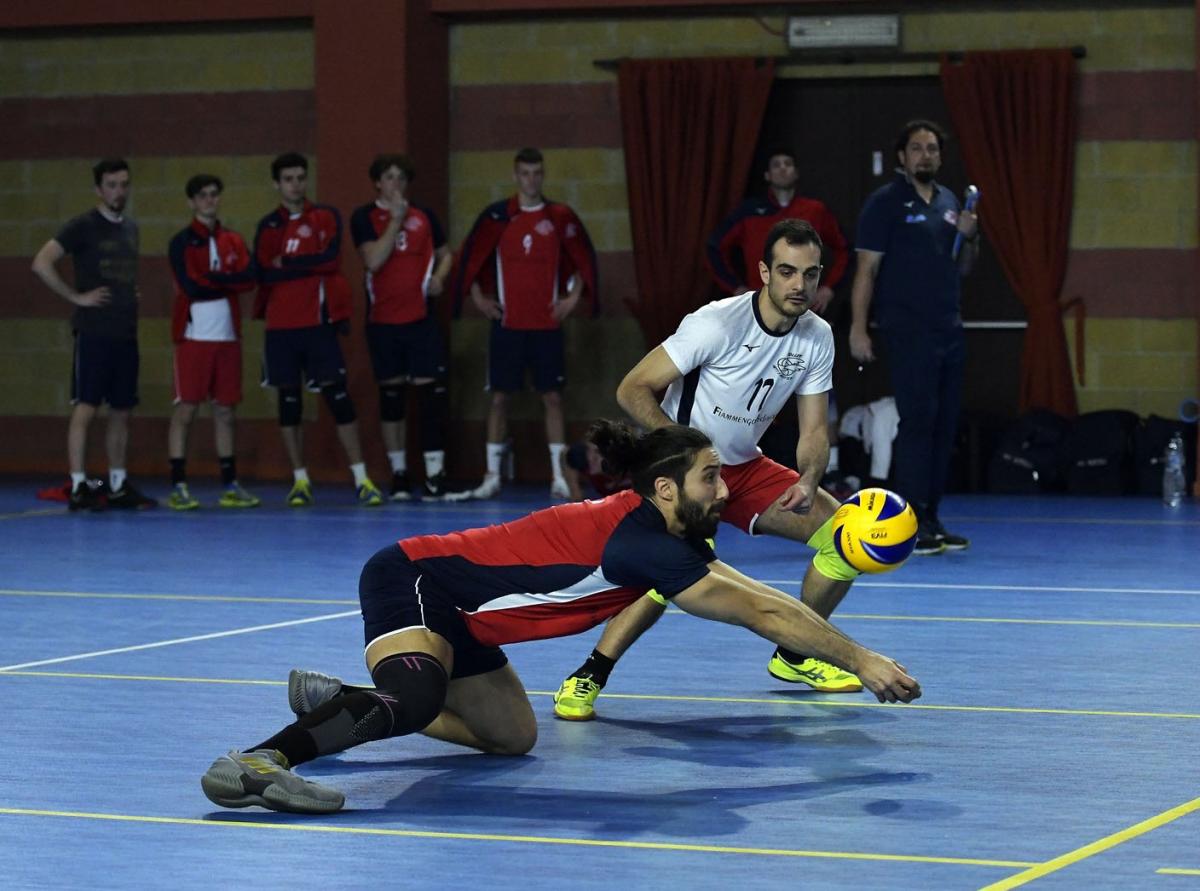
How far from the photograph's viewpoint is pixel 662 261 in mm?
15117

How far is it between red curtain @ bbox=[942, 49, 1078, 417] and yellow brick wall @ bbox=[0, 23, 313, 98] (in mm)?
4929

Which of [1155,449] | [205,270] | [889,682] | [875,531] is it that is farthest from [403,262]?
[889,682]

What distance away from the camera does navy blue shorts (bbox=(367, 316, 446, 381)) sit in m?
14.1

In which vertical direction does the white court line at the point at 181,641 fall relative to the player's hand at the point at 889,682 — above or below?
below

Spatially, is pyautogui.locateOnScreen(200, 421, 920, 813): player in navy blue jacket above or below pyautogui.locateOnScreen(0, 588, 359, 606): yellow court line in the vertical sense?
above

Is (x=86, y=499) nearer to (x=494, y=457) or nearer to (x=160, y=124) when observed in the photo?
(x=494, y=457)

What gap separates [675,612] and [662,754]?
3053 millimetres

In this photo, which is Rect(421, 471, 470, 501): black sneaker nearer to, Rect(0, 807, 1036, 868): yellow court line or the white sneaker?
the white sneaker

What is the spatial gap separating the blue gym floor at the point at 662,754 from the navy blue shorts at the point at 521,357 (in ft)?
14.9

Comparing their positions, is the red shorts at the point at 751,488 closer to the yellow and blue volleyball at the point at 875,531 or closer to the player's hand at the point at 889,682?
the yellow and blue volleyball at the point at 875,531

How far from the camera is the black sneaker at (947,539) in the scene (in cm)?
1059

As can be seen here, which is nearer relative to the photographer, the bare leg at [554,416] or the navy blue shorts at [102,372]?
the navy blue shorts at [102,372]

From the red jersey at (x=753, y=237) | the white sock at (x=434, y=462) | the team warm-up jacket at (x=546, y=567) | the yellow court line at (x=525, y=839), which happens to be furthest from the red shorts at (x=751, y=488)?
the white sock at (x=434, y=462)

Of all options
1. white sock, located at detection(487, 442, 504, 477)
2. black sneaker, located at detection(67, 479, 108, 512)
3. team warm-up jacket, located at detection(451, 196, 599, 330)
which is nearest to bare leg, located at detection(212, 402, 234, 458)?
black sneaker, located at detection(67, 479, 108, 512)
